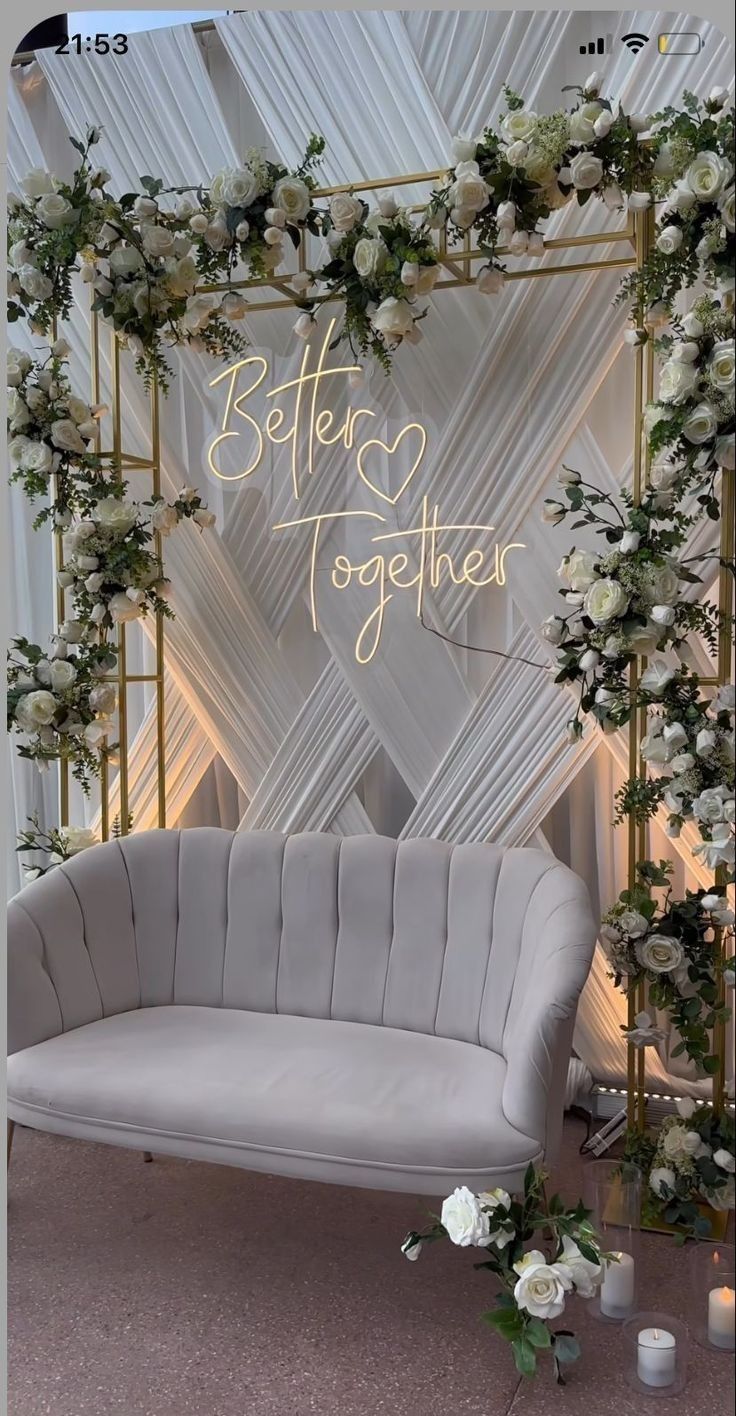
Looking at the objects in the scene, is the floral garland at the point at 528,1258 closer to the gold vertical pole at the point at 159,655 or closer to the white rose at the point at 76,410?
the gold vertical pole at the point at 159,655

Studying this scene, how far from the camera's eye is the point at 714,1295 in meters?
2.05

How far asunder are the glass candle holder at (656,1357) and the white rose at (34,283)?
2.85 metres

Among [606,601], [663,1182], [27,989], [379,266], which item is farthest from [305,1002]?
[379,266]

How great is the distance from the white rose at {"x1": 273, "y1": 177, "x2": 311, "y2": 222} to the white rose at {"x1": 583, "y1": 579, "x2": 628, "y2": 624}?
1.27 metres

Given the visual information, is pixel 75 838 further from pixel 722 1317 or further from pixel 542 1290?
pixel 722 1317

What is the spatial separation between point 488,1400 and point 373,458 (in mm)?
2304

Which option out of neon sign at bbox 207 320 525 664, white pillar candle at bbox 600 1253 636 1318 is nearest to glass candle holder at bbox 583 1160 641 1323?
white pillar candle at bbox 600 1253 636 1318

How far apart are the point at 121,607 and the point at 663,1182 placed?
1.99 metres

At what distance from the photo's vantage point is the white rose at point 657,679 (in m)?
2.36

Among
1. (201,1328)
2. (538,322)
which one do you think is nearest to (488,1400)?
(201,1328)

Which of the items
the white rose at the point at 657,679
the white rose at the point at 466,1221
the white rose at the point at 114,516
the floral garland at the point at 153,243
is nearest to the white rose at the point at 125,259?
the floral garland at the point at 153,243

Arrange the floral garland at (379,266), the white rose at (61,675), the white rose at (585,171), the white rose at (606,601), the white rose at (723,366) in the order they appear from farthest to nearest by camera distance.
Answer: the white rose at (61,675)
the floral garland at (379,266)
the white rose at (585,171)
the white rose at (606,601)
the white rose at (723,366)

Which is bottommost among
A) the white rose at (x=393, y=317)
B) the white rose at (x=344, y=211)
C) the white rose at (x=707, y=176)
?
the white rose at (x=393, y=317)

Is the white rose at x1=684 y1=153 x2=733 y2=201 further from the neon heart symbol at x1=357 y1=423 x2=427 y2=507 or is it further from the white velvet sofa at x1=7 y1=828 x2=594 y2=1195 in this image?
the white velvet sofa at x1=7 y1=828 x2=594 y2=1195
